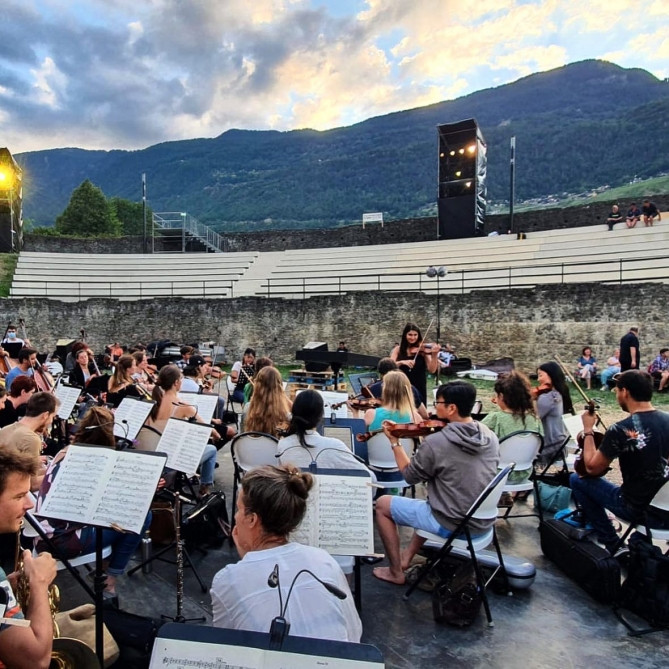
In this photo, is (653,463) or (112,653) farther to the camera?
(653,463)

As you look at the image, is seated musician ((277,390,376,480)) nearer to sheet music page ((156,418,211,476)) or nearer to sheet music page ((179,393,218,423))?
sheet music page ((156,418,211,476))

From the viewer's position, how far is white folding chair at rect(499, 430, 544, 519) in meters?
4.12

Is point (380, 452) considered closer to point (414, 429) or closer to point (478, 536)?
point (414, 429)

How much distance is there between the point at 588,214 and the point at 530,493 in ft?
Answer: 77.6

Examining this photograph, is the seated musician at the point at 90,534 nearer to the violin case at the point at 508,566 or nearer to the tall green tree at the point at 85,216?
the violin case at the point at 508,566

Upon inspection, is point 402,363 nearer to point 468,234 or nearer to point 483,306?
point 483,306

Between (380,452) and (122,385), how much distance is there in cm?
384

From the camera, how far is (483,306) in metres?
17.3

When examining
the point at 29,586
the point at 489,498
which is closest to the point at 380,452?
the point at 489,498

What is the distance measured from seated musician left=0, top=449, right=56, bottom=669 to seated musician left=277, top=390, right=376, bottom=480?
1.74 meters

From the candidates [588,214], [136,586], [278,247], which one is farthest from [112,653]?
[278,247]

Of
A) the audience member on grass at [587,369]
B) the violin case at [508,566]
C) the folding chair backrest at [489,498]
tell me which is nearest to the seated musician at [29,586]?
the folding chair backrest at [489,498]

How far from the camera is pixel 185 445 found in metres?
3.66

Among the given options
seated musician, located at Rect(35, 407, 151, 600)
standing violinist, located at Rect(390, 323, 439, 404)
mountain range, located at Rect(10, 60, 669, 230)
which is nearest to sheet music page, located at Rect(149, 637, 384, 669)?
seated musician, located at Rect(35, 407, 151, 600)
